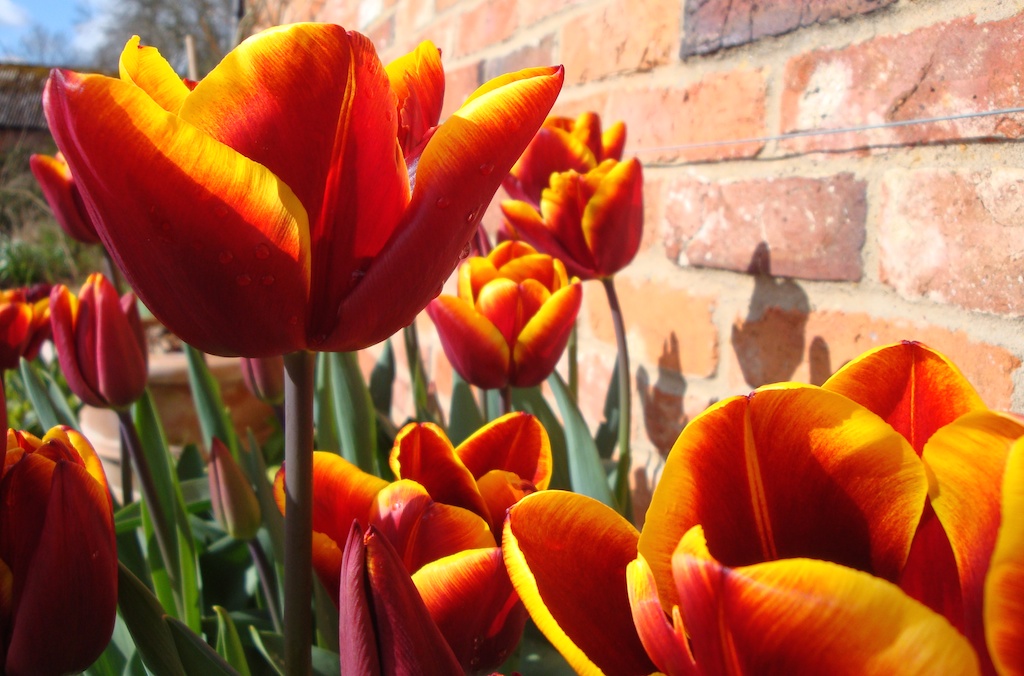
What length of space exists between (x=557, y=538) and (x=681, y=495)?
0.04 meters

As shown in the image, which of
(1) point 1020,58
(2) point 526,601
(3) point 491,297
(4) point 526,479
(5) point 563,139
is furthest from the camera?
(5) point 563,139

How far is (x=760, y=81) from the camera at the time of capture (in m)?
0.69

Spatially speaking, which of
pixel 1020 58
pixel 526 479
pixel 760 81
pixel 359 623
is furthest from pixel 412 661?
pixel 760 81

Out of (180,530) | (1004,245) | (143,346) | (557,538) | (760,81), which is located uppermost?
(760,81)

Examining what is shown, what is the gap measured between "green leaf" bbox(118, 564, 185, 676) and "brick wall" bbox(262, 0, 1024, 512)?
1.69 feet

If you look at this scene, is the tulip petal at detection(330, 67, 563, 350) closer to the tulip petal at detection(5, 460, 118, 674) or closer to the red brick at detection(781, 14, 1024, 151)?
the tulip petal at detection(5, 460, 118, 674)

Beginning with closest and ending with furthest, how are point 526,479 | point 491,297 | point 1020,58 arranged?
point 526,479
point 1020,58
point 491,297

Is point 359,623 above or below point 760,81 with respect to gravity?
below

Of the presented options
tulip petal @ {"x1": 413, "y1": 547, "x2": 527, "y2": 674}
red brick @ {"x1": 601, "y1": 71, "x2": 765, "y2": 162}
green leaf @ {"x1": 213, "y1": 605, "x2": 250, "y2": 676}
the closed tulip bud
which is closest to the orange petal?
tulip petal @ {"x1": 413, "y1": 547, "x2": 527, "y2": 674}

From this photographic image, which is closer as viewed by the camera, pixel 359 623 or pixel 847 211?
pixel 359 623

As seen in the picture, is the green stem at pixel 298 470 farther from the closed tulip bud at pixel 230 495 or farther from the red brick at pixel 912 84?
the red brick at pixel 912 84

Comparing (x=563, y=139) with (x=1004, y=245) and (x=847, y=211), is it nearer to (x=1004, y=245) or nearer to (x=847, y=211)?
(x=847, y=211)

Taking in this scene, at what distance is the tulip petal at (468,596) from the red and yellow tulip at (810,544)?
62 millimetres

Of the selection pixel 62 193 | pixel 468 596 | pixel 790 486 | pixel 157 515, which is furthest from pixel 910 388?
pixel 62 193
